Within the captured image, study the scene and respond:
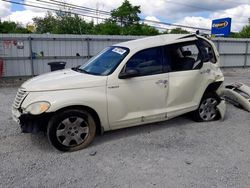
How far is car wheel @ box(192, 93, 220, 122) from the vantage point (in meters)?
5.08

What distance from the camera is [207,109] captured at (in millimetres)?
5164

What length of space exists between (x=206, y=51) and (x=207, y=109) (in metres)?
1.25

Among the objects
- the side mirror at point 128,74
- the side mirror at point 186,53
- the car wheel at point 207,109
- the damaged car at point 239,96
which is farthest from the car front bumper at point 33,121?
the damaged car at point 239,96

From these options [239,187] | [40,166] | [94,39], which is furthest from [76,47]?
[239,187]

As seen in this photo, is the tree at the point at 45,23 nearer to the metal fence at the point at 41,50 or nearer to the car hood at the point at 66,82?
the metal fence at the point at 41,50

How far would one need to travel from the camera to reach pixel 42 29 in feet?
152

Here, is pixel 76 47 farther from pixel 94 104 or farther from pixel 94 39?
pixel 94 104

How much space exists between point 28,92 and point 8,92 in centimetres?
572

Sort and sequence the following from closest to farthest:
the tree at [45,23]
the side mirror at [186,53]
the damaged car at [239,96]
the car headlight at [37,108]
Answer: the car headlight at [37,108], the side mirror at [186,53], the damaged car at [239,96], the tree at [45,23]

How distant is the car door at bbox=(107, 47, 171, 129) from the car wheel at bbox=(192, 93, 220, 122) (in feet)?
3.25

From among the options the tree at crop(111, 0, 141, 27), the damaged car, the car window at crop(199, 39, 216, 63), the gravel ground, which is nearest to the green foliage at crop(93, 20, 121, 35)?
the tree at crop(111, 0, 141, 27)

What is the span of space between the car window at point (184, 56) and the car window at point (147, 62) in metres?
0.28

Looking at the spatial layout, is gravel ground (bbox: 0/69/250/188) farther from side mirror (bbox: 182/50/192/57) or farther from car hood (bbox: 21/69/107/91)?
side mirror (bbox: 182/50/192/57)

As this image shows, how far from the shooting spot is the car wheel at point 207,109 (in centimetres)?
508
